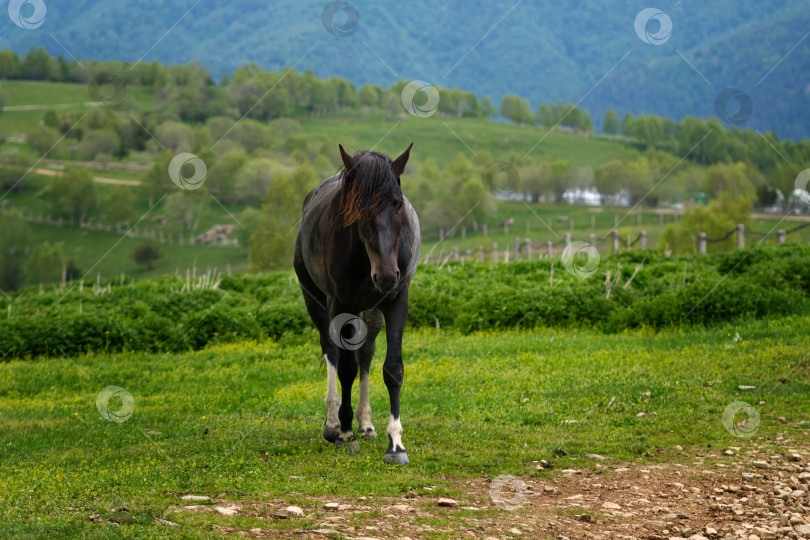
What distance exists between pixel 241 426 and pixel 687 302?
34.5 ft

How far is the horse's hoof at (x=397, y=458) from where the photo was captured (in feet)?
24.9

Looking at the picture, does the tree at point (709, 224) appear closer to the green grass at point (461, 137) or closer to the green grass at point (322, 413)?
the green grass at point (322, 413)

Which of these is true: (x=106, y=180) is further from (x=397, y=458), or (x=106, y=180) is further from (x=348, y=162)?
(x=397, y=458)

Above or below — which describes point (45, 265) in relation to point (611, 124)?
below

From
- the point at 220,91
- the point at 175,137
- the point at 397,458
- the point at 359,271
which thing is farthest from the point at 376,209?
the point at 220,91

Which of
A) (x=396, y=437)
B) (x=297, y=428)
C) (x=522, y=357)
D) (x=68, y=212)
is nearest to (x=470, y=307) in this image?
(x=522, y=357)

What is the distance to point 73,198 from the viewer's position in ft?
Answer: 389

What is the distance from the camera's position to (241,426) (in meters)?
10.1

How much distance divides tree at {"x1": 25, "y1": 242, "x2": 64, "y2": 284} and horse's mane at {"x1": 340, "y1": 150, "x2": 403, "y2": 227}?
333 feet

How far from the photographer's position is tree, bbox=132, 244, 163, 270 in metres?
109

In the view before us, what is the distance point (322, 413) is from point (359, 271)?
3.96 metres

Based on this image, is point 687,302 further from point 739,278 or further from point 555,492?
point 555,492

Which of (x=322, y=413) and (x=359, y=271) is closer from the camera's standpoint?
(x=359, y=271)

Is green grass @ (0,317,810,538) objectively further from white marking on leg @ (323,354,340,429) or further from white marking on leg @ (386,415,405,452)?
white marking on leg @ (323,354,340,429)
